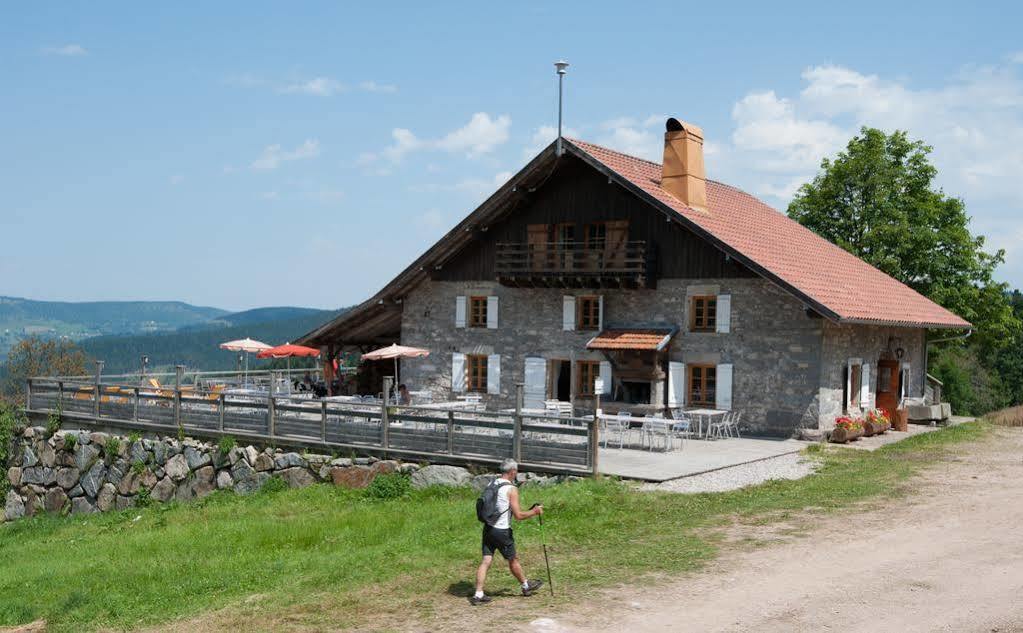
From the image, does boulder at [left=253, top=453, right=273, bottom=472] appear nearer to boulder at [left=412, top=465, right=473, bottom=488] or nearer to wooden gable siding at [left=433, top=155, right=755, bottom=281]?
boulder at [left=412, top=465, right=473, bottom=488]

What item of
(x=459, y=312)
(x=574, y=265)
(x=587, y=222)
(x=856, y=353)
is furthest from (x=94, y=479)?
(x=856, y=353)

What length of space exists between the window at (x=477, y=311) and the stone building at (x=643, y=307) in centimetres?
5

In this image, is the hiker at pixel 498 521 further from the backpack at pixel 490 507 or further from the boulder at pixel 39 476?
the boulder at pixel 39 476

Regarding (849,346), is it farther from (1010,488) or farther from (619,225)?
(1010,488)

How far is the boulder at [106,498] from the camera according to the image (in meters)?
22.0

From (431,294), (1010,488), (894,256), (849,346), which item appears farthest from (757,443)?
(894,256)

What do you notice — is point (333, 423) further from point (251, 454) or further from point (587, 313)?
point (587, 313)

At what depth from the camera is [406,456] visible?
1831 cm

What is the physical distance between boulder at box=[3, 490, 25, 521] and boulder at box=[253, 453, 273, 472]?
7274 mm

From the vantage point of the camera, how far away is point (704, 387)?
23516 mm

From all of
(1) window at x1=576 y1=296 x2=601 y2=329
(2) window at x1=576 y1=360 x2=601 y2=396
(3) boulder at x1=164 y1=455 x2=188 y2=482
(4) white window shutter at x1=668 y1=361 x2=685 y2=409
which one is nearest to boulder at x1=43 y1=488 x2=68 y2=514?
(3) boulder at x1=164 y1=455 x2=188 y2=482

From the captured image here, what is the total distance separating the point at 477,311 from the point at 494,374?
1.83 m

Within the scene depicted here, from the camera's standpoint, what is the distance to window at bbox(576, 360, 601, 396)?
25.2m

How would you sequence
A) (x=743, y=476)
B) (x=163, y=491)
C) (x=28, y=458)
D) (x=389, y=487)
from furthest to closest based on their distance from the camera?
(x=28, y=458)
(x=163, y=491)
(x=389, y=487)
(x=743, y=476)
